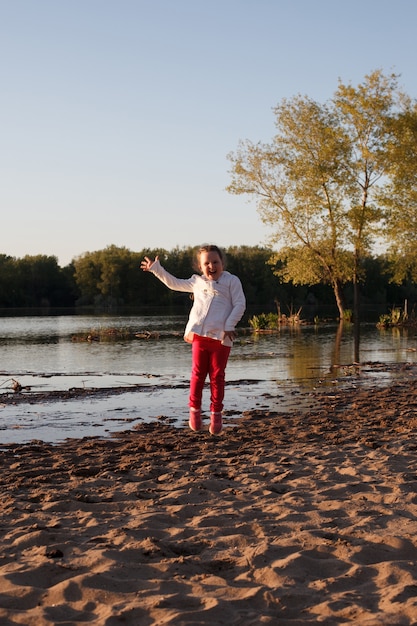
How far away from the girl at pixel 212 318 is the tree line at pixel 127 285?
90623mm

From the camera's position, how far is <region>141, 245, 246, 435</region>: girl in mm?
8078

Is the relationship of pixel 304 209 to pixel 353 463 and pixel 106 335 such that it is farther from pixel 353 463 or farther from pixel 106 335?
pixel 353 463

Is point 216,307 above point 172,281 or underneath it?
underneath

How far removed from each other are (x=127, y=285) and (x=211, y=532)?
105364mm

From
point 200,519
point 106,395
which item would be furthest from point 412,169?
point 200,519

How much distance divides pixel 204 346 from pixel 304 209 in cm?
3727

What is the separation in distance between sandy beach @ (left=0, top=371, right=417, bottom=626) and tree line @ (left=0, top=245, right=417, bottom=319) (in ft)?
299

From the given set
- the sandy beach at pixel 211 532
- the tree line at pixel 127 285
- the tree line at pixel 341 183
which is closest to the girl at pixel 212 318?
the sandy beach at pixel 211 532

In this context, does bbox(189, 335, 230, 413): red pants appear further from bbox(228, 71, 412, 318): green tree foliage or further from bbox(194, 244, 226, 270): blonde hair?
bbox(228, 71, 412, 318): green tree foliage

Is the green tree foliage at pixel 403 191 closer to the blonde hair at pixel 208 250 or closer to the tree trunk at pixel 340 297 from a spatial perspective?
the tree trunk at pixel 340 297

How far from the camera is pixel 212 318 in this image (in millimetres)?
8086

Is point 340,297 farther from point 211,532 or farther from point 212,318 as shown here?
point 211,532

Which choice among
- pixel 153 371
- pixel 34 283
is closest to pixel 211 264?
pixel 153 371

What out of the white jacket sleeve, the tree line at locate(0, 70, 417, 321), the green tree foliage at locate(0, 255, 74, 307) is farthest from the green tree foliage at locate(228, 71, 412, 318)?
the green tree foliage at locate(0, 255, 74, 307)
